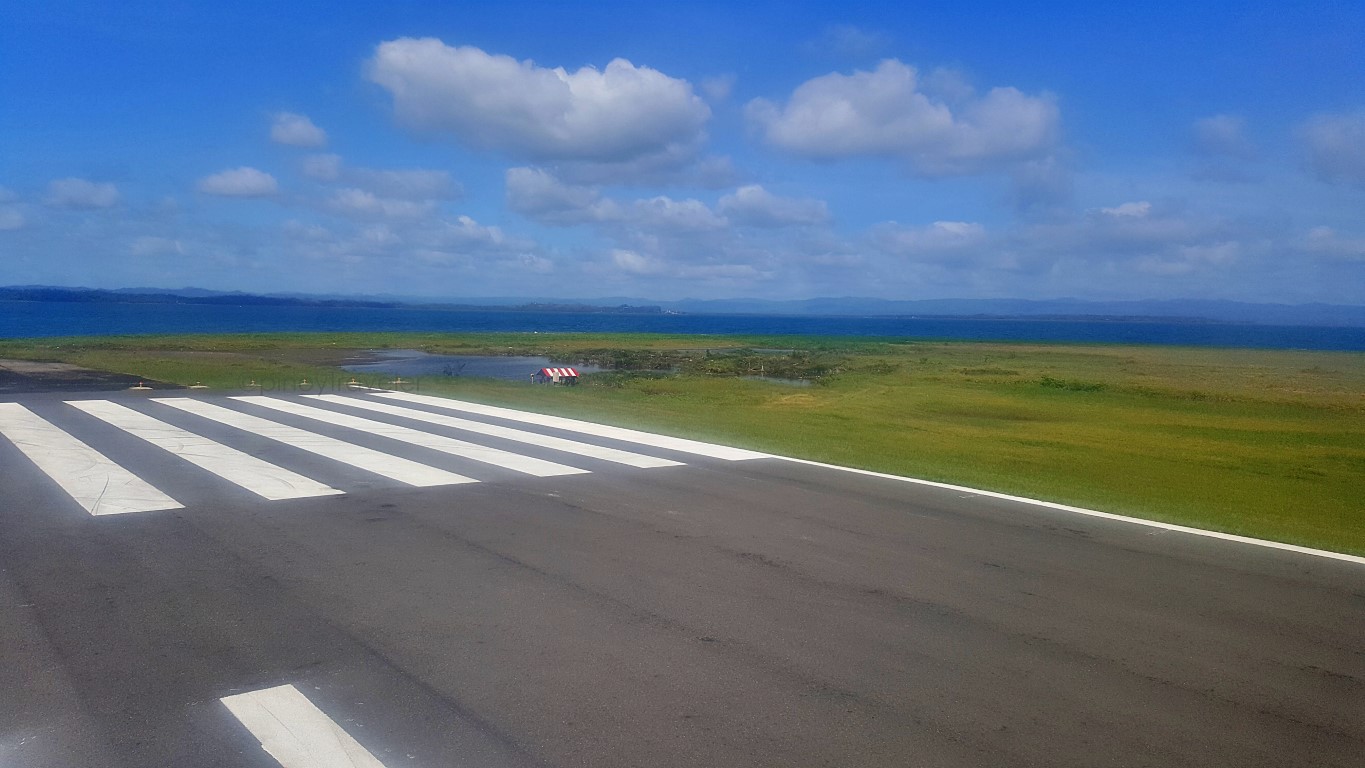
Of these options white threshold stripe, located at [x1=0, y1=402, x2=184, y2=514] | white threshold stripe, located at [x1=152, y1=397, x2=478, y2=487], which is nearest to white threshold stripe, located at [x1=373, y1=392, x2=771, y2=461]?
white threshold stripe, located at [x1=152, y1=397, x2=478, y2=487]

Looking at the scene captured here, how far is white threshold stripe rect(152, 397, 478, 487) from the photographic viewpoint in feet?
35.3

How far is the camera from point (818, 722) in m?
4.55

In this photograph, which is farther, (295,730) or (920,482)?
(920,482)

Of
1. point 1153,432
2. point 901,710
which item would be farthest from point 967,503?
point 1153,432

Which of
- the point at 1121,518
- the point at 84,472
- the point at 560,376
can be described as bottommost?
the point at 1121,518

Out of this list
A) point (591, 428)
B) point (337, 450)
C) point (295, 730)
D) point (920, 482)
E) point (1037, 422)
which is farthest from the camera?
point (1037, 422)

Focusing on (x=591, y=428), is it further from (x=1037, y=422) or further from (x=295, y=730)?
(x=1037, y=422)

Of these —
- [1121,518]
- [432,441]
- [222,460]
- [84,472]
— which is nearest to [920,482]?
[1121,518]

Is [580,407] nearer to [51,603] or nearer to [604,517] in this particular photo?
[604,517]

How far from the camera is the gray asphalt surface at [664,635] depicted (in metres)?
4.36

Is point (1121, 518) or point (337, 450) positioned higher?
point (337, 450)

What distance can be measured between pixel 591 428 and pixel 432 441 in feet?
10.4

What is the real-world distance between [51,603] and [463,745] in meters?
3.69

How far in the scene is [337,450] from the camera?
12508 mm
